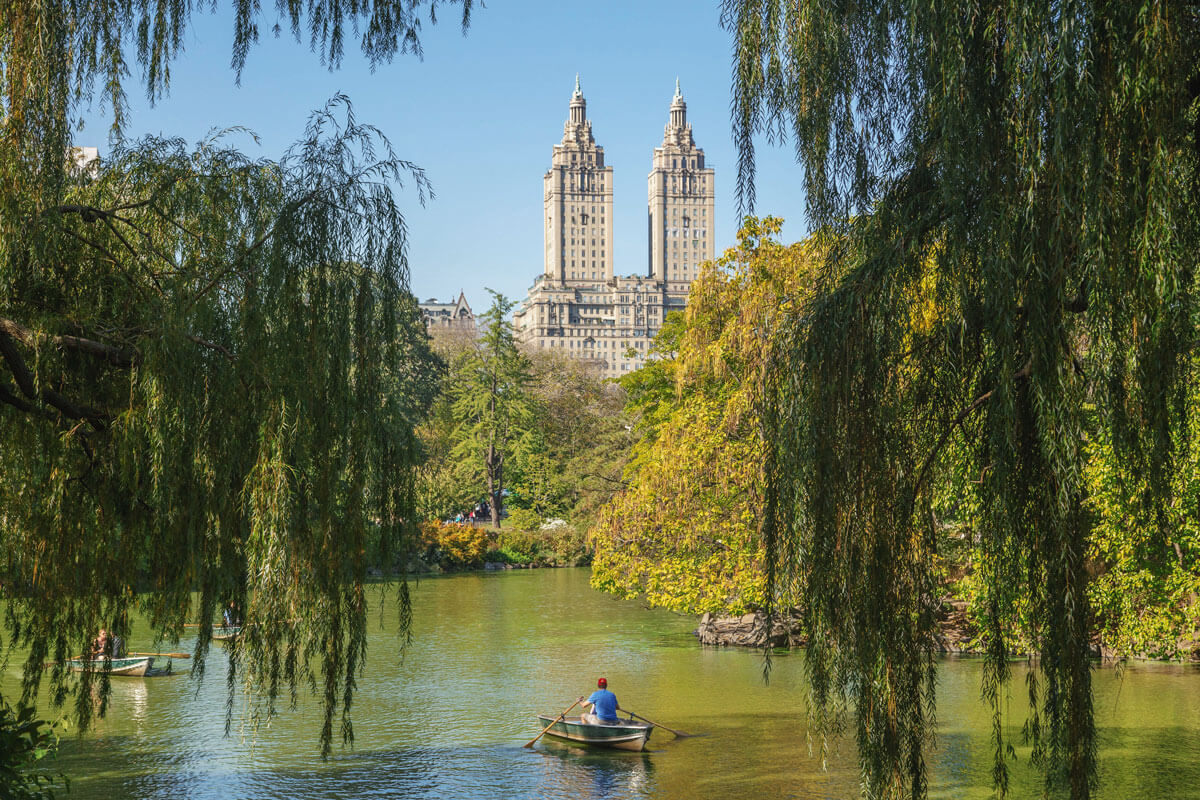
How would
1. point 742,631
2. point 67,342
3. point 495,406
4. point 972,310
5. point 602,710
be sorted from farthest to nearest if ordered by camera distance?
point 495,406 < point 742,631 < point 602,710 < point 67,342 < point 972,310

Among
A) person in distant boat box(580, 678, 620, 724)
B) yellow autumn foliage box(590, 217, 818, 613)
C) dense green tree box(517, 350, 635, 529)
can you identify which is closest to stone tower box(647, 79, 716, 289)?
dense green tree box(517, 350, 635, 529)

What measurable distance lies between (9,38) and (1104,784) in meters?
11.2

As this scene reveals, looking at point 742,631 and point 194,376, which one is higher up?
point 194,376

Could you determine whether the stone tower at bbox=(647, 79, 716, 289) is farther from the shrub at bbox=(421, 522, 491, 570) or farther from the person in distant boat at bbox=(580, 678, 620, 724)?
the person in distant boat at bbox=(580, 678, 620, 724)

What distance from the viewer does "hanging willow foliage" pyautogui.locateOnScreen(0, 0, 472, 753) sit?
570 cm

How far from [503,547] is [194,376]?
120ft

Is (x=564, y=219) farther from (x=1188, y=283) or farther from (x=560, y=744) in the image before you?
(x=1188, y=283)

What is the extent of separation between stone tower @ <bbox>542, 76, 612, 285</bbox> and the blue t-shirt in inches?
4734

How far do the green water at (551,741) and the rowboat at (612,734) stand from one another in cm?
18

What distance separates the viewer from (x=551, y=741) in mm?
13844

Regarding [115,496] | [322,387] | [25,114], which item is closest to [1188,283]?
[322,387]

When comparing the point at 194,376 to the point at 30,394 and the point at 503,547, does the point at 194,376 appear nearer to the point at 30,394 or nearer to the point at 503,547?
the point at 30,394

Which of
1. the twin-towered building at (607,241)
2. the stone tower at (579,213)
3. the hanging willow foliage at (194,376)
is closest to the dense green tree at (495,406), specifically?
the hanging willow foliage at (194,376)

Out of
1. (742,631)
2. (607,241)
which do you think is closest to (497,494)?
(742,631)
